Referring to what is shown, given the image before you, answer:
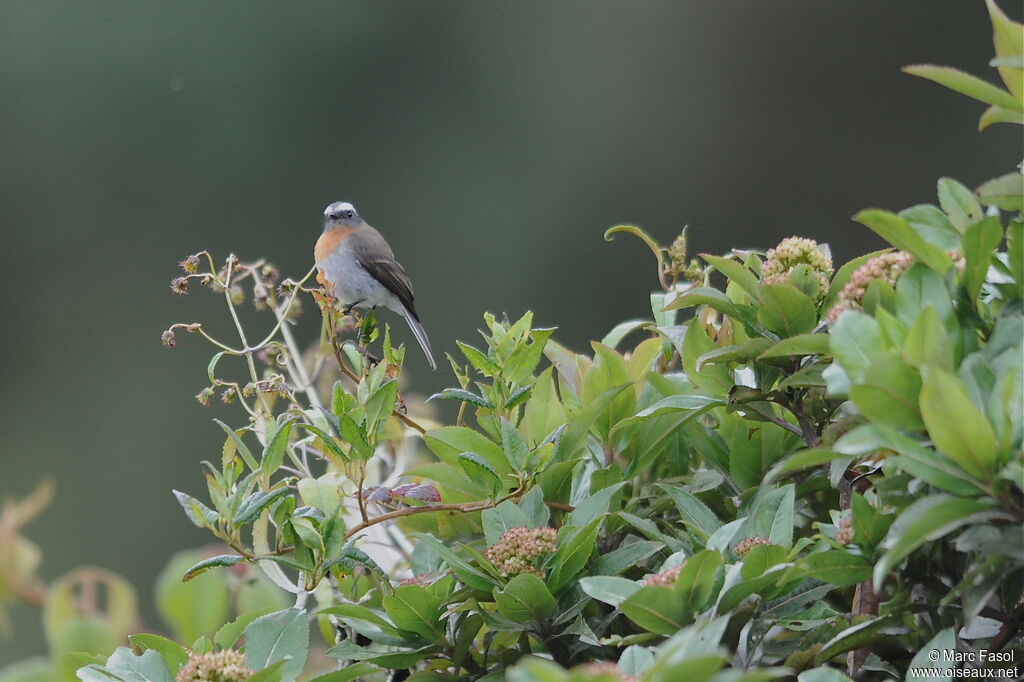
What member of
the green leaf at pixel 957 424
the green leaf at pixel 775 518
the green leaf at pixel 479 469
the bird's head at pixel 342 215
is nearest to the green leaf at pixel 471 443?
the green leaf at pixel 479 469

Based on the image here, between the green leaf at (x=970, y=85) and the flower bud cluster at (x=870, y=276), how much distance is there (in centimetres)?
14

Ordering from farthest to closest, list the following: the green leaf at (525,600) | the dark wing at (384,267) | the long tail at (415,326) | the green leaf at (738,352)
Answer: the dark wing at (384,267) → the long tail at (415,326) → the green leaf at (738,352) → the green leaf at (525,600)

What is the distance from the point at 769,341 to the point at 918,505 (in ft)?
0.92

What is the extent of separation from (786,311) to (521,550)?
296 millimetres

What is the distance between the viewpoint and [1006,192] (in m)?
0.80

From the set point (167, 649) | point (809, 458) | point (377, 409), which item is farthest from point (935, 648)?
point (167, 649)

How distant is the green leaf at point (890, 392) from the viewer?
0.74m

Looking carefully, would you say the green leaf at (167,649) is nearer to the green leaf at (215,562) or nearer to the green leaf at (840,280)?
the green leaf at (215,562)

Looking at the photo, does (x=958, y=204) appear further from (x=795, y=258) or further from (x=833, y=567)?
(x=833, y=567)

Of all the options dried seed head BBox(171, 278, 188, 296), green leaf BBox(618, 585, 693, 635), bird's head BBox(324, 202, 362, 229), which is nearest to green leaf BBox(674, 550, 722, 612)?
green leaf BBox(618, 585, 693, 635)

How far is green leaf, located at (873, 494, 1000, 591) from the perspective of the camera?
71cm

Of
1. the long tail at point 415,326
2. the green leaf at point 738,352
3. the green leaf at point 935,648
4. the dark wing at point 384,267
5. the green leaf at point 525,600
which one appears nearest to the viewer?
the green leaf at point 935,648

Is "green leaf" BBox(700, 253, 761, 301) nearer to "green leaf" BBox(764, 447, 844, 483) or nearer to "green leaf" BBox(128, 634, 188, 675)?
"green leaf" BBox(764, 447, 844, 483)

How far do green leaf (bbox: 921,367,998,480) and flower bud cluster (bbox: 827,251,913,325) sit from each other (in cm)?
24
